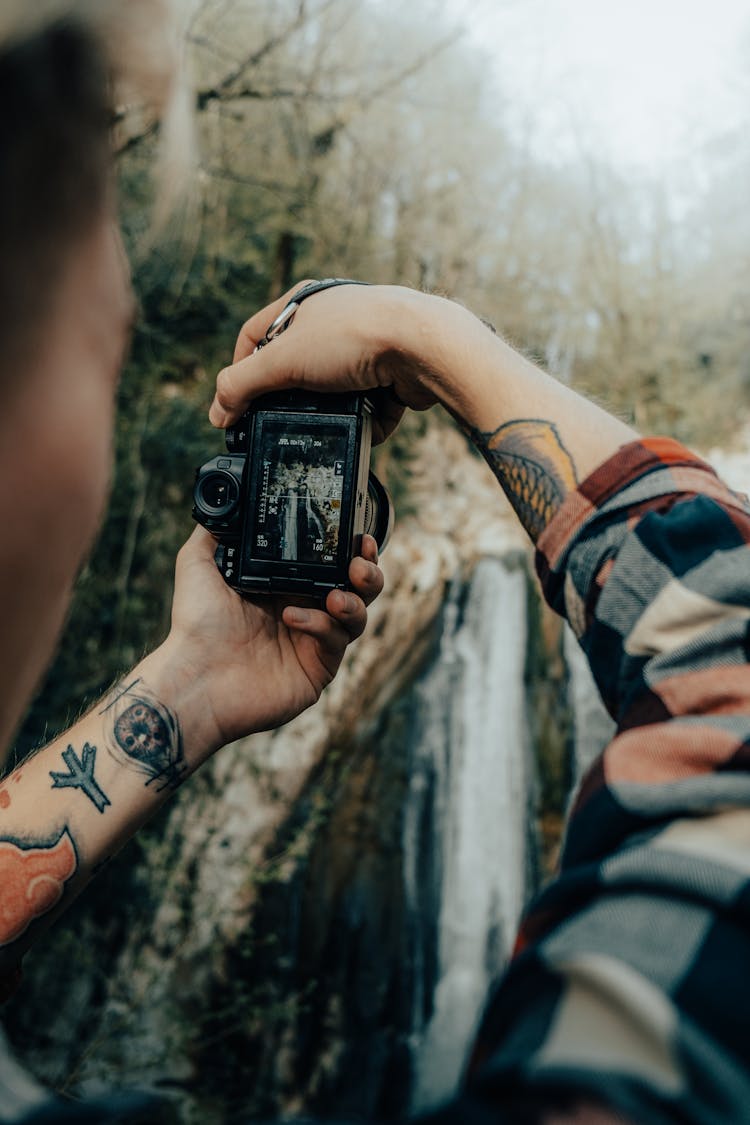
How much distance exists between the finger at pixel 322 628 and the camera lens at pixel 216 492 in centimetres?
20

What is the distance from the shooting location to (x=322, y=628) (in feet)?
3.68

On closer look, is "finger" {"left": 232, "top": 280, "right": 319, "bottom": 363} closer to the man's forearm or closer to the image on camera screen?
the image on camera screen

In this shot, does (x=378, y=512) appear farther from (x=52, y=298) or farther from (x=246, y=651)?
(x=52, y=298)

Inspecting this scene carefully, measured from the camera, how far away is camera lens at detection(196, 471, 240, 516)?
1.20m

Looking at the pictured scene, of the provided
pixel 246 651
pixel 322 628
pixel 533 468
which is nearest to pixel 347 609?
pixel 322 628

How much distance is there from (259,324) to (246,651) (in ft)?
1.59

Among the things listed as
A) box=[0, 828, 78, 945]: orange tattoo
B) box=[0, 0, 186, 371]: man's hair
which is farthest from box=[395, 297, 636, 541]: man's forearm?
box=[0, 828, 78, 945]: orange tattoo

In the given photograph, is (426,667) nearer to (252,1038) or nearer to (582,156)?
(252,1038)

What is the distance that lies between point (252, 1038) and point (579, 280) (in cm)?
665

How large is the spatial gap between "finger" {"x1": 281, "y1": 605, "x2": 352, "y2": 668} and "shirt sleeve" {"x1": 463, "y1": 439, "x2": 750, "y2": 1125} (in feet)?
1.48

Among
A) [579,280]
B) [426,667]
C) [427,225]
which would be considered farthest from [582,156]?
[426,667]

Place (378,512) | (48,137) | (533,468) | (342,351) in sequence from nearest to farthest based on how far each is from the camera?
(48,137) < (533,468) < (342,351) < (378,512)

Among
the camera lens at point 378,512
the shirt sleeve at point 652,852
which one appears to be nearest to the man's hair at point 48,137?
the shirt sleeve at point 652,852

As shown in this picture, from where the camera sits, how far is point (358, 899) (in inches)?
174
